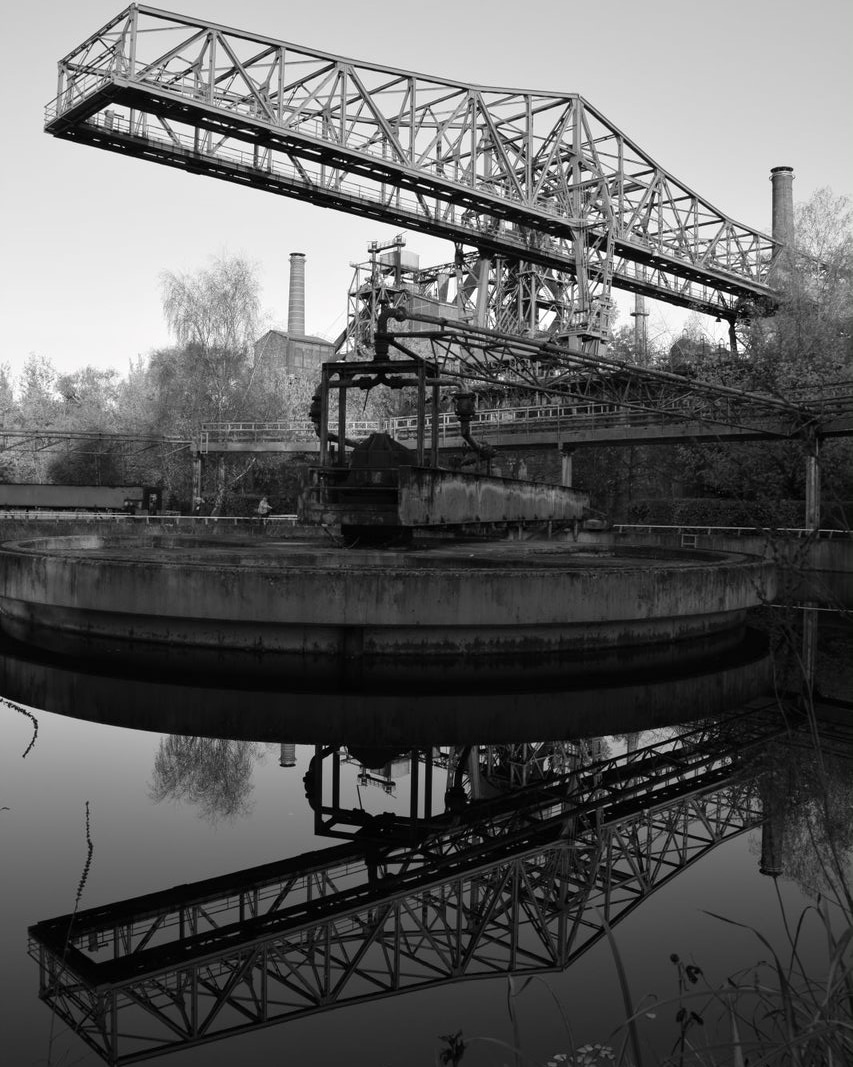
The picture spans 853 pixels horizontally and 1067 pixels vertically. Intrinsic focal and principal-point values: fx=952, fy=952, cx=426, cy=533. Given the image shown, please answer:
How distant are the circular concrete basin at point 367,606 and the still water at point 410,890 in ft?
6.63

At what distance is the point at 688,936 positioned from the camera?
170 inches

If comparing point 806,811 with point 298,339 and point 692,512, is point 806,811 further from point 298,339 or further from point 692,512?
point 298,339

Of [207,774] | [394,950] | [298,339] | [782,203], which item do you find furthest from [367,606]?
[298,339]

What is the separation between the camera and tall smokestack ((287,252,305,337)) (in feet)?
307

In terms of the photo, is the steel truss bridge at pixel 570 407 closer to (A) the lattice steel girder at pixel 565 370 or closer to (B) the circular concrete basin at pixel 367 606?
(A) the lattice steel girder at pixel 565 370

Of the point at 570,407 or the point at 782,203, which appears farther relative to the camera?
the point at 782,203

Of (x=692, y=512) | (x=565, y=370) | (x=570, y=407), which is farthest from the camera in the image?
(x=570, y=407)

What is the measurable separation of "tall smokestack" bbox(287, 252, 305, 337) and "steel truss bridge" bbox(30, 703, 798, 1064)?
90.3m

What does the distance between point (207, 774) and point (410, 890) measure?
107 inches

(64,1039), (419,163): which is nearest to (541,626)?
(64,1039)

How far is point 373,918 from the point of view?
172 inches

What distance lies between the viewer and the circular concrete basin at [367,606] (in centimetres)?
1035

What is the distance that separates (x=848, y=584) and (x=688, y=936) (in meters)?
19.0

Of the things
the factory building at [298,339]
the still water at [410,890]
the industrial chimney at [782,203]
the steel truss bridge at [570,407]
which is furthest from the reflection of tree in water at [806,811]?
the factory building at [298,339]
